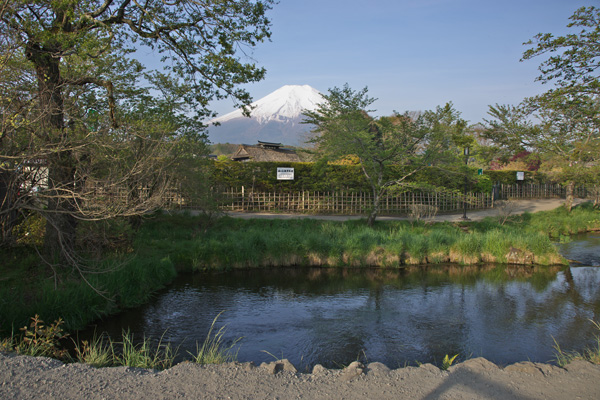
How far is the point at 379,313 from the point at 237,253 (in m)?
5.28

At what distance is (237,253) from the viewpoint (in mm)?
12477

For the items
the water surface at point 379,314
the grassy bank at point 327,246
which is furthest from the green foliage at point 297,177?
the water surface at point 379,314

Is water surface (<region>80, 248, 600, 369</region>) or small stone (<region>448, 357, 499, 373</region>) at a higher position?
small stone (<region>448, 357, 499, 373</region>)

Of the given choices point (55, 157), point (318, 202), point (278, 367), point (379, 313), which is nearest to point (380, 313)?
point (379, 313)

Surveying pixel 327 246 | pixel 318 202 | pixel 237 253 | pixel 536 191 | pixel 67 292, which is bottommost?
pixel 67 292

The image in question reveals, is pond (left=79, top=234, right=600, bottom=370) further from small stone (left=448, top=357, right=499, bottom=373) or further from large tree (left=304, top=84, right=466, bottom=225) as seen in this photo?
large tree (left=304, top=84, right=466, bottom=225)

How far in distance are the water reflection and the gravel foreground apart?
160 cm

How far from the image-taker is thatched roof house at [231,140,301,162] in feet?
107

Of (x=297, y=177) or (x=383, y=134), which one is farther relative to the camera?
(x=297, y=177)

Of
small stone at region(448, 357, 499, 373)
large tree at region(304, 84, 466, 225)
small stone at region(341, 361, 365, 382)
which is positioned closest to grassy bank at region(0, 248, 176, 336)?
small stone at region(341, 361, 365, 382)

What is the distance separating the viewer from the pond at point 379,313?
676cm

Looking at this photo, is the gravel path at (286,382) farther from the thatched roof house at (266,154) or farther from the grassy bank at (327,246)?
the thatched roof house at (266,154)

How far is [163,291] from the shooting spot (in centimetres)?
Answer: 1014

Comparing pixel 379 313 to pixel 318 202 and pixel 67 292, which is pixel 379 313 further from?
pixel 318 202
